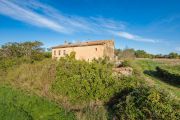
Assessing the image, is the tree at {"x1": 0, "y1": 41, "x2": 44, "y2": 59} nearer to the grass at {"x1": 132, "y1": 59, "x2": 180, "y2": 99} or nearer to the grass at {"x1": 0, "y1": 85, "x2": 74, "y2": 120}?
the grass at {"x1": 132, "y1": 59, "x2": 180, "y2": 99}

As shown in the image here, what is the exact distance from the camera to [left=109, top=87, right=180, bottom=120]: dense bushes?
6.19m

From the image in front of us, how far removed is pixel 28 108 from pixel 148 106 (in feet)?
19.5

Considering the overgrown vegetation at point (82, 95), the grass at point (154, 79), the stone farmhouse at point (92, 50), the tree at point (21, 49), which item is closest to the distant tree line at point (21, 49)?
the tree at point (21, 49)

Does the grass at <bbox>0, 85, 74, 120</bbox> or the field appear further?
the grass at <bbox>0, 85, 74, 120</bbox>

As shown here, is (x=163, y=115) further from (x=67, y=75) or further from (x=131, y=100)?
(x=67, y=75)

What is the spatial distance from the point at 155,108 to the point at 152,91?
0.70m

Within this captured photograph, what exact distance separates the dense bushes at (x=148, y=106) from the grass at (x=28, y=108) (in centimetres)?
260

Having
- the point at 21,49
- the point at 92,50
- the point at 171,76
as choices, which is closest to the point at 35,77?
the point at 171,76

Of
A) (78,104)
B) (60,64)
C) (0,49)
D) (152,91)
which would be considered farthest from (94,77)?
(0,49)

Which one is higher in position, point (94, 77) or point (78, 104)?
point (94, 77)

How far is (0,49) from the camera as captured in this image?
4603 centimetres

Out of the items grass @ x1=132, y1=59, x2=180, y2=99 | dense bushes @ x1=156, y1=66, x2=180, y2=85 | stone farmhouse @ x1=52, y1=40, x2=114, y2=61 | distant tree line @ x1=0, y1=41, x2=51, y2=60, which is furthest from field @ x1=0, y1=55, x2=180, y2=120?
distant tree line @ x1=0, y1=41, x2=51, y2=60

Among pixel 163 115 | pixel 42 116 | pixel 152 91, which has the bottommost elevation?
pixel 42 116

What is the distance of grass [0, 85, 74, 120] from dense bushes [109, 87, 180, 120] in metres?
2.60
